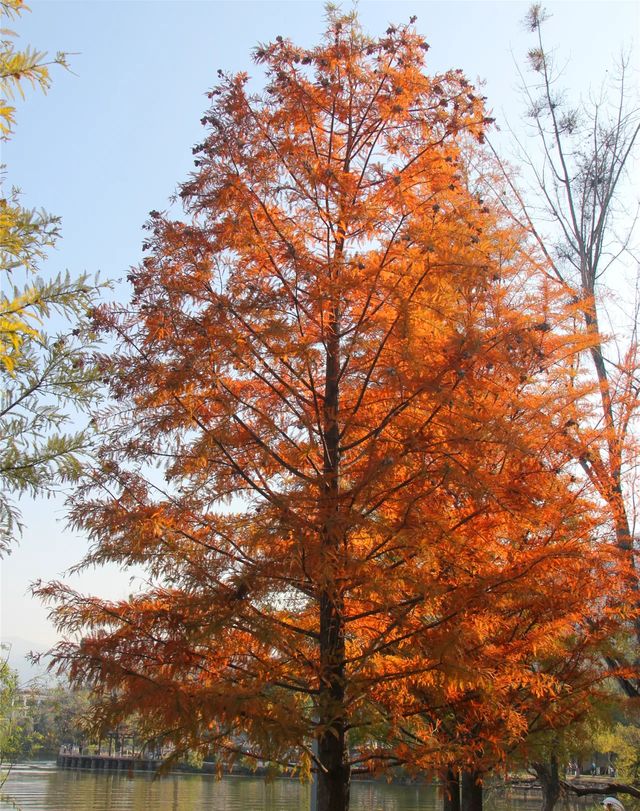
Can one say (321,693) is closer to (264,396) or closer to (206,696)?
(206,696)

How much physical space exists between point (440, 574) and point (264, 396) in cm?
207

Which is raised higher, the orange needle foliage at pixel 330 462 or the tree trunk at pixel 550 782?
the orange needle foliage at pixel 330 462

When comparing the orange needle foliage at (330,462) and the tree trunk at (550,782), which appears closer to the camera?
the orange needle foliage at (330,462)

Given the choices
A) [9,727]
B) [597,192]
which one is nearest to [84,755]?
[9,727]

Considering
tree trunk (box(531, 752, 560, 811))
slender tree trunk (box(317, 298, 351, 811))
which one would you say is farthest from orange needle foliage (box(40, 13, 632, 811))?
tree trunk (box(531, 752, 560, 811))

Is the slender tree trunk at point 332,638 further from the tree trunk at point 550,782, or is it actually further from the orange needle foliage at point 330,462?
the tree trunk at point 550,782

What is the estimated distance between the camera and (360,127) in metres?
6.36

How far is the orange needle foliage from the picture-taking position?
15.7 ft

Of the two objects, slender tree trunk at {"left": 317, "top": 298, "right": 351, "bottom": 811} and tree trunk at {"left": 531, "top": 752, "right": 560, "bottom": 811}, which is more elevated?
slender tree trunk at {"left": 317, "top": 298, "right": 351, "bottom": 811}

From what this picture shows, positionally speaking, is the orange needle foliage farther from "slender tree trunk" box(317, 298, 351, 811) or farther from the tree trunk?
the tree trunk

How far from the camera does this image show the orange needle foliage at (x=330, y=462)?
4.78 metres

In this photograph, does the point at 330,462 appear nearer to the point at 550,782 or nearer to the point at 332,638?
the point at 332,638

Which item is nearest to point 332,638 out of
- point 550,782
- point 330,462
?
point 330,462

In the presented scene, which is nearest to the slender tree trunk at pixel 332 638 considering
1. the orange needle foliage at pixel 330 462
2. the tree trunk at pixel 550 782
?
the orange needle foliage at pixel 330 462
